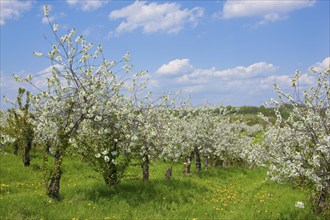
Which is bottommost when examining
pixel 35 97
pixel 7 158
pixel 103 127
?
pixel 7 158

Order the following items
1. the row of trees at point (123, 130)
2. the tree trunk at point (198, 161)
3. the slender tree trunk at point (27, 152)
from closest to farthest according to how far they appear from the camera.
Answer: the row of trees at point (123, 130) → the slender tree trunk at point (27, 152) → the tree trunk at point (198, 161)

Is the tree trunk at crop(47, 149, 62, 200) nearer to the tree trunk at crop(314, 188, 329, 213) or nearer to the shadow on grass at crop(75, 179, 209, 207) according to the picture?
the shadow on grass at crop(75, 179, 209, 207)

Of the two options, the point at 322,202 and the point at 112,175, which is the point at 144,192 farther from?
the point at 322,202

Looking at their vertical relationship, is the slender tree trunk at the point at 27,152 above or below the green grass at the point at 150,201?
above

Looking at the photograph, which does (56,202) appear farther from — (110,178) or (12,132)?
(12,132)

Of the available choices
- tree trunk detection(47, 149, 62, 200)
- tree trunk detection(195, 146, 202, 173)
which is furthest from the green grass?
tree trunk detection(195, 146, 202, 173)

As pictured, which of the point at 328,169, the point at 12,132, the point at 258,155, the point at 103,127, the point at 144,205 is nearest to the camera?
the point at 328,169

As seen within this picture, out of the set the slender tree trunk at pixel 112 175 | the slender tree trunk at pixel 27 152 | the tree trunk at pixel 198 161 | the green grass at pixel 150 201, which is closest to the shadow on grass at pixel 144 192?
the green grass at pixel 150 201

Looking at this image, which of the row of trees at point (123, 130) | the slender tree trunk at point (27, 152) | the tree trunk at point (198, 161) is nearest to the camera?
the row of trees at point (123, 130)

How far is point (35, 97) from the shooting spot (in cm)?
1539

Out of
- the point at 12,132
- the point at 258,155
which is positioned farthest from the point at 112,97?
the point at 12,132

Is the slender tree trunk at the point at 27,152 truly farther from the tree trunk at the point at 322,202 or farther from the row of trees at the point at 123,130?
the tree trunk at the point at 322,202

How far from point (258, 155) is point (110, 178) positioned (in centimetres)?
705

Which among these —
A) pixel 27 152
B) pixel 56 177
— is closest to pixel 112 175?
pixel 56 177
